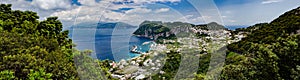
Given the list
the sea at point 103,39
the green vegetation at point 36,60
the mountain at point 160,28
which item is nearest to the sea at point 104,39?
the sea at point 103,39

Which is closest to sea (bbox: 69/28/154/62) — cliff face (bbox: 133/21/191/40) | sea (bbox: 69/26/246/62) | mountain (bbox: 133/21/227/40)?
sea (bbox: 69/26/246/62)

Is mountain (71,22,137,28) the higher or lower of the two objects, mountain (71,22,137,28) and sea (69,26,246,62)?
the higher

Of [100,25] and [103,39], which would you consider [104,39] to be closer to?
[103,39]

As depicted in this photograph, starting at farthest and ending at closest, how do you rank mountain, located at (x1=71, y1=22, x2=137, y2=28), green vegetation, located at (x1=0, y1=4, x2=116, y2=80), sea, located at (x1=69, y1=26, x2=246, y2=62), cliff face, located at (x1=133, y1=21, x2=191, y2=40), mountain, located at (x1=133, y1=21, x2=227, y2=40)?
1. cliff face, located at (x1=133, y1=21, x2=191, y2=40)
2. mountain, located at (x1=133, y1=21, x2=227, y2=40)
3. sea, located at (x1=69, y1=26, x2=246, y2=62)
4. mountain, located at (x1=71, y1=22, x2=137, y2=28)
5. green vegetation, located at (x1=0, y1=4, x2=116, y2=80)

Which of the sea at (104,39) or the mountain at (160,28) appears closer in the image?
the sea at (104,39)

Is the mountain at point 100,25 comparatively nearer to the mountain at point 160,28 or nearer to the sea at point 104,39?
the sea at point 104,39

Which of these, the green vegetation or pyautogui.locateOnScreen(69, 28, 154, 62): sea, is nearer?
the green vegetation

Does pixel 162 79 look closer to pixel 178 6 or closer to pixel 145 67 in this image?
pixel 145 67

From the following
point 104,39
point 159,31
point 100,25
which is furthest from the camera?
point 159,31

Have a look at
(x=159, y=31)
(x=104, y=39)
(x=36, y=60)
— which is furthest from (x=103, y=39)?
(x=159, y=31)

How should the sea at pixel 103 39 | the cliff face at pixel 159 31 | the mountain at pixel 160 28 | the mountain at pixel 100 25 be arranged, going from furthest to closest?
1. the cliff face at pixel 159 31
2. the mountain at pixel 160 28
3. the sea at pixel 103 39
4. the mountain at pixel 100 25

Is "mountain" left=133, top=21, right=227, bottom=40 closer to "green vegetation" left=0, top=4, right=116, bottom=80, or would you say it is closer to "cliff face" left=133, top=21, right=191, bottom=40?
"cliff face" left=133, top=21, right=191, bottom=40

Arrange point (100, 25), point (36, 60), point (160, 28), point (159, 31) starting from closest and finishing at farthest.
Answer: point (36, 60)
point (100, 25)
point (160, 28)
point (159, 31)
